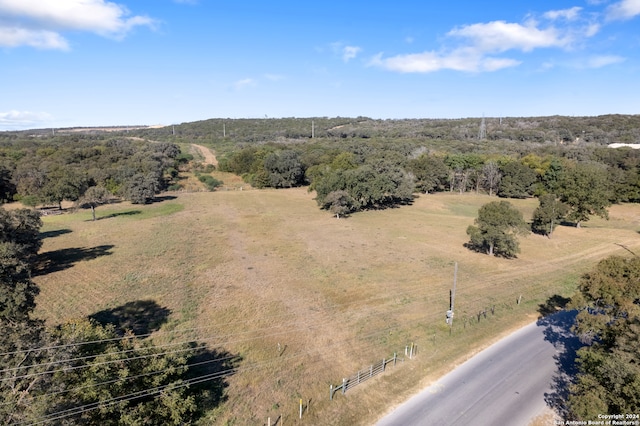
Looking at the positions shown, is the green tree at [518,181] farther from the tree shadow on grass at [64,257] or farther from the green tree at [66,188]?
the green tree at [66,188]

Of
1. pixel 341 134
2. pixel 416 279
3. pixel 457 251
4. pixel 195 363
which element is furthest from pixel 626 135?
pixel 195 363

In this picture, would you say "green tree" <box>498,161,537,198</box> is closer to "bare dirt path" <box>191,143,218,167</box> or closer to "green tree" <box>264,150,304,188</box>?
"green tree" <box>264,150,304,188</box>

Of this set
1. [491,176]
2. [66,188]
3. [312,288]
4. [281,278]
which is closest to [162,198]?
[66,188]

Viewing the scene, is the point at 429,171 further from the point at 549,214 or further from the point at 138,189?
the point at 138,189

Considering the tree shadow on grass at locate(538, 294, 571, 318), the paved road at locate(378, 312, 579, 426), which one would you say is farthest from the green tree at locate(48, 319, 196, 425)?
the tree shadow on grass at locate(538, 294, 571, 318)

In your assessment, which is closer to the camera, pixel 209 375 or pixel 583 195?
pixel 209 375

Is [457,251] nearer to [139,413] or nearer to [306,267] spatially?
[306,267]
